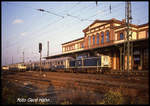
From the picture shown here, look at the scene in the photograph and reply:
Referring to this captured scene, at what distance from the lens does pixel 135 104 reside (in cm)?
579

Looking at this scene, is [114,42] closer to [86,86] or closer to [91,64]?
[91,64]

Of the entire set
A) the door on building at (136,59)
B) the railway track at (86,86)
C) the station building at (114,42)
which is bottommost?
the railway track at (86,86)

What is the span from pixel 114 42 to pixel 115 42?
315mm

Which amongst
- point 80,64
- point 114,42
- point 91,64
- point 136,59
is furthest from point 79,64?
point 114,42

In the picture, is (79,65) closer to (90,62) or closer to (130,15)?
(90,62)

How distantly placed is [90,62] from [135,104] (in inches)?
818

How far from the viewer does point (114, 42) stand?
38.8 m

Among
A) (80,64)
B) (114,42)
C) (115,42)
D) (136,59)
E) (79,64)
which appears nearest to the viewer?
(80,64)

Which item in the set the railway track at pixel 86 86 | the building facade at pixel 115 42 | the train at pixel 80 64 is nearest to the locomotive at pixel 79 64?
the train at pixel 80 64

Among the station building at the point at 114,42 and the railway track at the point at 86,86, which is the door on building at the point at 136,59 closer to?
the station building at the point at 114,42

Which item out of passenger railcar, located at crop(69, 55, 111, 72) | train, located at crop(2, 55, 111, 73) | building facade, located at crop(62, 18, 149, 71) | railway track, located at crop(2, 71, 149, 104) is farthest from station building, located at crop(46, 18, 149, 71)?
railway track, located at crop(2, 71, 149, 104)

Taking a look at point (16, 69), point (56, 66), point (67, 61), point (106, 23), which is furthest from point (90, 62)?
point (16, 69)

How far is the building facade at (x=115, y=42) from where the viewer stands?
30297mm

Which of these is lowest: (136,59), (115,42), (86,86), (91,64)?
(86,86)
